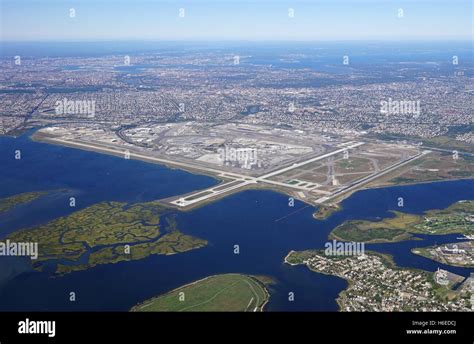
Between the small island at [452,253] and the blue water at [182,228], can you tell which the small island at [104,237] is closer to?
the blue water at [182,228]

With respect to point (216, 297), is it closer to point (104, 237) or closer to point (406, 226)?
point (104, 237)

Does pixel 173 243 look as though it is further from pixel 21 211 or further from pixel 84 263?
pixel 21 211

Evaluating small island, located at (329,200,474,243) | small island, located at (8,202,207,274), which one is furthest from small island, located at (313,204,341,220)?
small island, located at (8,202,207,274)

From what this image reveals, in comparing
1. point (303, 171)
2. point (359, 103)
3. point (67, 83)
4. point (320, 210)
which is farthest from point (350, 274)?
point (67, 83)

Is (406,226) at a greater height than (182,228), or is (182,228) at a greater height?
(182,228)

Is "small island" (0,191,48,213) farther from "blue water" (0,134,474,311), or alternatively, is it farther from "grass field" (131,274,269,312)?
"grass field" (131,274,269,312)

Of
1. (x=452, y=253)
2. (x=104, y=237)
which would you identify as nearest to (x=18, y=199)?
(x=104, y=237)

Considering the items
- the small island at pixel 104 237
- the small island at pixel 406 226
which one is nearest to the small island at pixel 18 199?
the small island at pixel 104 237

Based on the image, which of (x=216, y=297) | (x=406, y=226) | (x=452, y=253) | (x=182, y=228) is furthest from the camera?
(x=406, y=226)
